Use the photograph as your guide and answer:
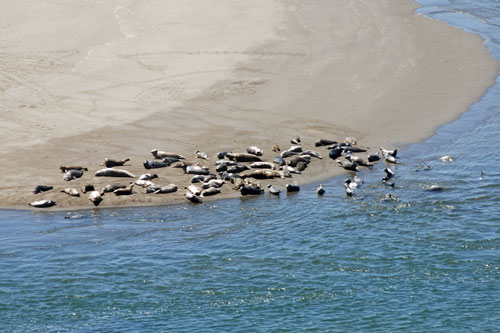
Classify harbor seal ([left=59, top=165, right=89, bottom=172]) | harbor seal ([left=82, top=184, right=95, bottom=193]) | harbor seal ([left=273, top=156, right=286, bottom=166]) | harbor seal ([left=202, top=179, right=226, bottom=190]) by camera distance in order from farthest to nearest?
harbor seal ([left=273, top=156, right=286, bottom=166]), harbor seal ([left=59, top=165, right=89, bottom=172]), harbor seal ([left=202, top=179, right=226, bottom=190]), harbor seal ([left=82, top=184, right=95, bottom=193])

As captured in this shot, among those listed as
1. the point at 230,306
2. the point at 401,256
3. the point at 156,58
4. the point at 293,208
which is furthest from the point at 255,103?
the point at 230,306

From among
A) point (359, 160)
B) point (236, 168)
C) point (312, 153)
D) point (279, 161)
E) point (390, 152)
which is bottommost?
point (236, 168)

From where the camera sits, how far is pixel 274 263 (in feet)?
51.0

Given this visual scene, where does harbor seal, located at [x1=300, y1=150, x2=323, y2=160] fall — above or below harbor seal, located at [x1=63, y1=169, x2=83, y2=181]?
above

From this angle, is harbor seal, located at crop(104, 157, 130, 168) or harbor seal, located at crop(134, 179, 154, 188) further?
harbor seal, located at crop(104, 157, 130, 168)

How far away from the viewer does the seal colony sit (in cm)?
1894

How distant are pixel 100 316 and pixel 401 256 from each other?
20.5 feet

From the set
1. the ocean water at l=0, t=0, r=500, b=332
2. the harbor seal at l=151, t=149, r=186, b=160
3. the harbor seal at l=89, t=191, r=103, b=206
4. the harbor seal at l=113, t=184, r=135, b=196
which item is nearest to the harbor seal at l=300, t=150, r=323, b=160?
the ocean water at l=0, t=0, r=500, b=332

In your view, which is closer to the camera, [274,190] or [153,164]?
[274,190]

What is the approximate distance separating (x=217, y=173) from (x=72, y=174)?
3.77m

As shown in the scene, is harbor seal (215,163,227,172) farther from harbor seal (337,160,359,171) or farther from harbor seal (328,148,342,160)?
harbor seal (337,160,359,171)

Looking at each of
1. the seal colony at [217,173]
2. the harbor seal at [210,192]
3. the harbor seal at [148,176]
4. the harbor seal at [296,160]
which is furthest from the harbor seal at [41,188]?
the harbor seal at [296,160]

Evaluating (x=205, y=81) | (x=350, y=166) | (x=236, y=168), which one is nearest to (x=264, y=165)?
(x=236, y=168)

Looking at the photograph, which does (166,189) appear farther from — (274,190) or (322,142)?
(322,142)
